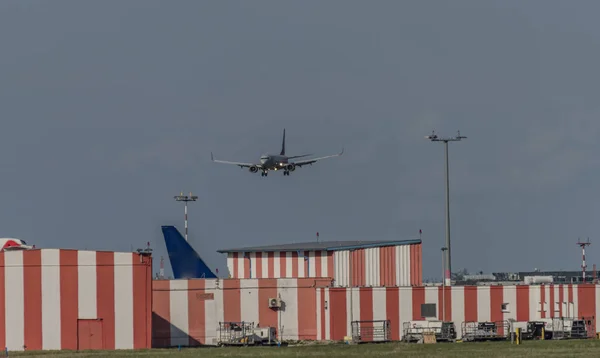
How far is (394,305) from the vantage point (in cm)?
8181

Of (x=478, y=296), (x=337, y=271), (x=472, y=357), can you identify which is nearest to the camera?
(x=472, y=357)

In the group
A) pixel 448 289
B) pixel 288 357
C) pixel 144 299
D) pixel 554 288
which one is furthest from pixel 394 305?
pixel 288 357

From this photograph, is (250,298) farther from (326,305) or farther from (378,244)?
(378,244)

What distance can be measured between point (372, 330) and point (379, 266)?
13903 millimetres

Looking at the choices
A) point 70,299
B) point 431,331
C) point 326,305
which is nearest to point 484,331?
point 431,331

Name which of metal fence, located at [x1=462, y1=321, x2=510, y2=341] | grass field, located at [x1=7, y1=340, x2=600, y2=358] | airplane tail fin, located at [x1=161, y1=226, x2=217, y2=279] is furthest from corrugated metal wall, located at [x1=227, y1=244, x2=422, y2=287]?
grass field, located at [x1=7, y1=340, x2=600, y2=358]

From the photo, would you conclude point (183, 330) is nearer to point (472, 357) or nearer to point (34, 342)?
point (34, 342)

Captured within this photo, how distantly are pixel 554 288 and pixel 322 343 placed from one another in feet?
58.8

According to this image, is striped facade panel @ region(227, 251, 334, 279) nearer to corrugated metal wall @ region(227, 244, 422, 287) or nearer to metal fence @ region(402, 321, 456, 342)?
corrugated metal wall @ region(227, 244, 422, 287)

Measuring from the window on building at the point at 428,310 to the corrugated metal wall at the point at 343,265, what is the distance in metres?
7.76

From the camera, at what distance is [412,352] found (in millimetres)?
61688

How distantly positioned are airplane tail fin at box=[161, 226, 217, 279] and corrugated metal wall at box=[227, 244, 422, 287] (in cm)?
339

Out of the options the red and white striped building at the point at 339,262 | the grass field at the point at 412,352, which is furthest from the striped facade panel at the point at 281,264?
the grass field at the point at 412,352

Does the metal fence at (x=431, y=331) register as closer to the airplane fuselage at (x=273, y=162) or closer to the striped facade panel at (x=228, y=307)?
the striped facade panel at (x=228, y=307)
